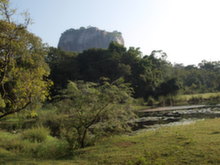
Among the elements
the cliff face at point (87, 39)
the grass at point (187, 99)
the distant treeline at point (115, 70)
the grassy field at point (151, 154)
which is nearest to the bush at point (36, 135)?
the grassy field at point (151, 154)

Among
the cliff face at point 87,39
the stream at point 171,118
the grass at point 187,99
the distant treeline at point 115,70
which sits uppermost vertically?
the cliff face at point 87,39

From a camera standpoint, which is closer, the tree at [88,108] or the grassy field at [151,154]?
the grassy field at [151,154]

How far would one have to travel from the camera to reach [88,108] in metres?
9.61

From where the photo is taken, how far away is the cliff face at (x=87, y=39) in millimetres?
137750

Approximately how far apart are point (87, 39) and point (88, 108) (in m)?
133

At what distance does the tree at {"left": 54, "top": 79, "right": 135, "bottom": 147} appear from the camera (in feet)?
31.4

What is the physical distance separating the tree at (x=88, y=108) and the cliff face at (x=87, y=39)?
416 ft

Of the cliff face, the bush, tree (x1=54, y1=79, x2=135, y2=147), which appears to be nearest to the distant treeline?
the bush

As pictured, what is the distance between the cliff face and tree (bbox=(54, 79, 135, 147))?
12694cm

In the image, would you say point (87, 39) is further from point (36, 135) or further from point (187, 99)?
point (36, 135)

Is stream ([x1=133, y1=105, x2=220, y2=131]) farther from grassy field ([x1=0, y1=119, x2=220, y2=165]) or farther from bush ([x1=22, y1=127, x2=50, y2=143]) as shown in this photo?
grassy field ([x1=0, y1=119, x2=220, y2=165])

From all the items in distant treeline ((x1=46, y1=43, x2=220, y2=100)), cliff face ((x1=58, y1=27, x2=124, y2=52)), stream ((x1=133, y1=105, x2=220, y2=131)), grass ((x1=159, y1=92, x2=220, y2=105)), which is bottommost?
stream ((x1=133, y1=105, x2=220, y2=131))

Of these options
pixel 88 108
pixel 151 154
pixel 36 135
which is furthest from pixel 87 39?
pixel 151 154

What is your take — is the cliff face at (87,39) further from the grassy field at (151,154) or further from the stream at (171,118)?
the grassy field at (151,154)
